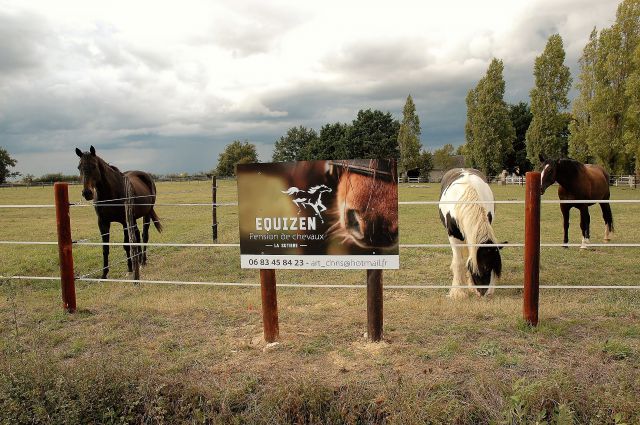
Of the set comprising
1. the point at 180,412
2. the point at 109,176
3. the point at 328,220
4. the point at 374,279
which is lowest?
the point at 180,412

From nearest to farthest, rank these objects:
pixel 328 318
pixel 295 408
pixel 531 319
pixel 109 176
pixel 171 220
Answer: pixel 295 408
pixel 531 319
pixel 328 318
pixel 109 176
pixel 171 220

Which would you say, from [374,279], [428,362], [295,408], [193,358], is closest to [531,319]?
[428,362]

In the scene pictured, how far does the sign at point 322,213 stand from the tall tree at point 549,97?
34.9 m

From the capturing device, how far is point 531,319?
3883 mm

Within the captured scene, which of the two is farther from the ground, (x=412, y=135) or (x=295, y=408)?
(x=412, y=135)

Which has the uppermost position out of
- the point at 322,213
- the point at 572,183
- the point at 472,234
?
the point at 572,183

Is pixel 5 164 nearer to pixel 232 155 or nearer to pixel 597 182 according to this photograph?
pixel 232 155

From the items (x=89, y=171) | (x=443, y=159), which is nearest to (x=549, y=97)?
(x=443, y=159)

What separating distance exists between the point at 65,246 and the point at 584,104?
35.1 meters

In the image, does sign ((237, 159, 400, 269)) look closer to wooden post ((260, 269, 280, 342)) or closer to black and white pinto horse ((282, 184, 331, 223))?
black and white pinto horse ((282, 184, 331, 223))

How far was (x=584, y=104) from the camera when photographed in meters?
30.5

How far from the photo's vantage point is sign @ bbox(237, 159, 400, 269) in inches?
138

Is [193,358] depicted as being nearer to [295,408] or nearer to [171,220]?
[295,408]

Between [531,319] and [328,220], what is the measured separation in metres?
2.15
